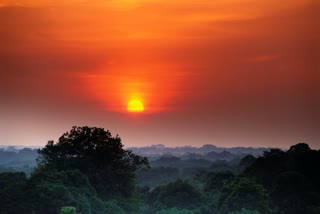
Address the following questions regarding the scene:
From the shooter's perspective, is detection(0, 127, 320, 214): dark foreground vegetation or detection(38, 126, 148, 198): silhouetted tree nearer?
detection(0, 127, 320, 214): dark foreground vegetation

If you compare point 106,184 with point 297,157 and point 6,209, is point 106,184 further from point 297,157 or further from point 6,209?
point 297,157

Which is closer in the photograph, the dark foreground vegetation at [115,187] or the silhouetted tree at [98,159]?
the dark foreground vegetation at [115,187]

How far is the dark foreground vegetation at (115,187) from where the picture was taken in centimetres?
5106

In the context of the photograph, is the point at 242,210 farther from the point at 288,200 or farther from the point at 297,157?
the point at 297,157

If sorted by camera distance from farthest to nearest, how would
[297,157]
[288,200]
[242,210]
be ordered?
[297,157] < [288,200] < [242,210]

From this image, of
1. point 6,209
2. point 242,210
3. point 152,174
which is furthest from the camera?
point 152,174

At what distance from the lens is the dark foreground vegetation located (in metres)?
51.1

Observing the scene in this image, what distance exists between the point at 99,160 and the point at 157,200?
2815cm

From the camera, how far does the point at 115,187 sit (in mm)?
63688

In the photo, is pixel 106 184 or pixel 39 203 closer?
pixel 39 203

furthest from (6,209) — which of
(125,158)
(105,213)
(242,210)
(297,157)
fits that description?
(297,157)

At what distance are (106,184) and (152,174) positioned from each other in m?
103

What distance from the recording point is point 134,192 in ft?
214

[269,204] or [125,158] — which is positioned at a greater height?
[125,158]
